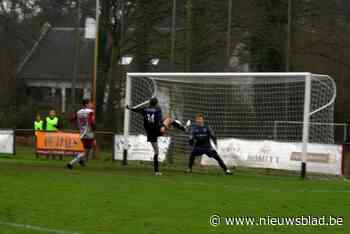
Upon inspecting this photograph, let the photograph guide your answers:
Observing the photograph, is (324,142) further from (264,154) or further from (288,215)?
(288,215)

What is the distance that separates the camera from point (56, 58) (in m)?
73.8

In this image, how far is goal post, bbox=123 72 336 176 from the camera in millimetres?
23859

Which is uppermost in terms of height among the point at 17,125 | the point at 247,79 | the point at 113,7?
the point at 113,7

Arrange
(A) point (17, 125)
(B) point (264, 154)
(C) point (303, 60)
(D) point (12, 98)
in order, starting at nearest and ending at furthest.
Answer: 1. (B) point (264, 154)
2. (C) point (303, 60)
3. (A) point (17, 125)
4. (D) point (12, 98)

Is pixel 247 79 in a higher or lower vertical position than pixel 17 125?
higher

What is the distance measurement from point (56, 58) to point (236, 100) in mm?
49778

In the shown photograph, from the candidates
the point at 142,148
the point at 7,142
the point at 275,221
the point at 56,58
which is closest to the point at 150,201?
the point at 275,221

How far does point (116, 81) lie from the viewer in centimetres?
4125

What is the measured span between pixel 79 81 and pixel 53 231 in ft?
179

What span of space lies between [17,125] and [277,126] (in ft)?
83.1

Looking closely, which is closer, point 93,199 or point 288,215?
point 288,215

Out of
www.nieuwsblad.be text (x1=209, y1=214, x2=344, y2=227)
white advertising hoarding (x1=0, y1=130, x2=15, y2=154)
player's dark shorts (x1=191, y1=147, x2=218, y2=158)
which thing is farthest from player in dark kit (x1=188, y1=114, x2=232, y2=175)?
white advertising hoarding (x1=0, y1=130, x2=15, y2=154)

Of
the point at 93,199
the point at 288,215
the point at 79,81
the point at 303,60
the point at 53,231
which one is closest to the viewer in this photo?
the point at 53,231

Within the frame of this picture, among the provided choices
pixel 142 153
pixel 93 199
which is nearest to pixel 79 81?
pixel 142 153
